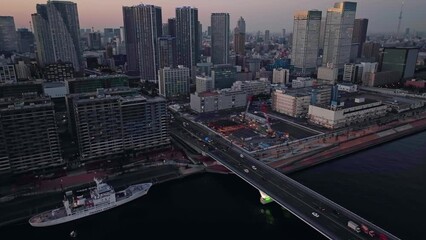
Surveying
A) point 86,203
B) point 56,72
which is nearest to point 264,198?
point 86,203

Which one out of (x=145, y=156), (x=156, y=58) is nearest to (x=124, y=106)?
(x=145, y=156)

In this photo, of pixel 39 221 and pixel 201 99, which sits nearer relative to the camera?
pixel 39 221

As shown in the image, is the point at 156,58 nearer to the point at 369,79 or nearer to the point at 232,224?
the point at 369,79

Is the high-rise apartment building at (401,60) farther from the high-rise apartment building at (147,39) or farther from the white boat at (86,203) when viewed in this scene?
the white boat at (86,203)

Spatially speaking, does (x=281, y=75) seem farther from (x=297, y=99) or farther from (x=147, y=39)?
(x=147, y=39)

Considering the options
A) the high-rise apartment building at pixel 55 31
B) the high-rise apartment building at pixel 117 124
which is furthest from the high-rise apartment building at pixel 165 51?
the high-rise apartment building at pixel 117 124

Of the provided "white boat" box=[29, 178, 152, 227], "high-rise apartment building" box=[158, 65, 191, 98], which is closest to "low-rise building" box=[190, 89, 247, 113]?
"high-rise apartment building" box=[158, 65, 191, 98]
